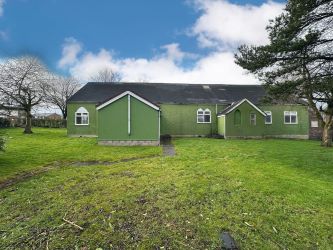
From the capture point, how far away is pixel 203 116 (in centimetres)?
2819

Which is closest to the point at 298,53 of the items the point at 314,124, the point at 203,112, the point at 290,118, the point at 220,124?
the point at 220,124

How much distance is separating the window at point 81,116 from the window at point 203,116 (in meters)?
12.3

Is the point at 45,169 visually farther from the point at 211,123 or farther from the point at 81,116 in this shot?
the point at 211,123

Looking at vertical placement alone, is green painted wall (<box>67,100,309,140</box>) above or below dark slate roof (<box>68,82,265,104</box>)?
below

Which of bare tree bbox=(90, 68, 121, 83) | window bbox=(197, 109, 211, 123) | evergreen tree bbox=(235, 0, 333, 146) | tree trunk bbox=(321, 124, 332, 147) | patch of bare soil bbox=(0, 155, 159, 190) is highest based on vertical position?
bare tree bbox=(90, 68, 121, 83)

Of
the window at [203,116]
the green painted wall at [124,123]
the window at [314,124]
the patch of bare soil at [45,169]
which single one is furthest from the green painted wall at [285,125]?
the patch of bare soil at [45,169]

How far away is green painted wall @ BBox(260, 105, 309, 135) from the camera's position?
28781mm

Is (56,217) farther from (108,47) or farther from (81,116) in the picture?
(108,47)

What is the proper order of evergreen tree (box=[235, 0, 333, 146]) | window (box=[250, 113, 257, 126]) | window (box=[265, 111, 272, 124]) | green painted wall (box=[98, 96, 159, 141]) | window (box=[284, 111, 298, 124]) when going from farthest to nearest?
window (box=[284, 111, 298, 124]) < window (box=[265, 111, 272, 124]) < window (box=[250, 113, 257, 126]) < green painted wall (box=[98, 96, 159, 141]) < evergreen tree (box=[235, 0, 333, 146])

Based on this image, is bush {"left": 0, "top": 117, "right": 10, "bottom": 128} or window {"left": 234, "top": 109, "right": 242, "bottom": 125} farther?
bush {"left": 0, "top": 117, "right": 10, "bottom": 128}

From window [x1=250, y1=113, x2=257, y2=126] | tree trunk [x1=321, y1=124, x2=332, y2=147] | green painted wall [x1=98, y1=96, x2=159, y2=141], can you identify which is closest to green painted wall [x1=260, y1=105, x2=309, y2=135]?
window [x1=250, y1=113, x2=257, y2=126]

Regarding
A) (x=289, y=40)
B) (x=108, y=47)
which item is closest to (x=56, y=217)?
(x=289, y=40)

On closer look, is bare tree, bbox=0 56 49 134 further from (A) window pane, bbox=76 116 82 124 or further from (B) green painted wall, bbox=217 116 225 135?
(B) green painted wall, bbox=217 116 225 135

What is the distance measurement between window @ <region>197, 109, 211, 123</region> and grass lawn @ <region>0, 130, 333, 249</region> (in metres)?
17.4
